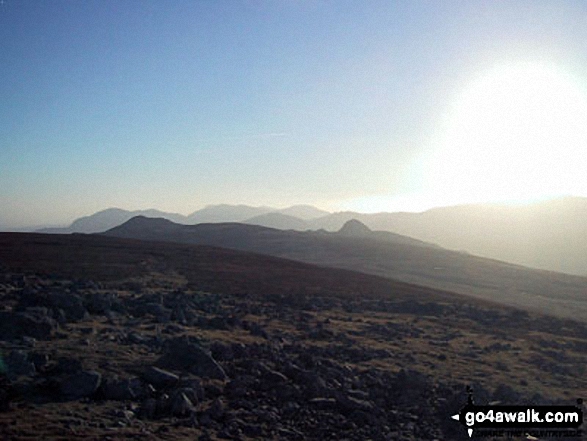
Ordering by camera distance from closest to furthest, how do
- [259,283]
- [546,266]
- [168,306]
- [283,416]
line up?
1. [283,416]
2. [168,306]
3. [259,283]
4. [546,266]

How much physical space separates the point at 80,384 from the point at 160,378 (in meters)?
2.17

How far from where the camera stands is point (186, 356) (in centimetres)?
1636

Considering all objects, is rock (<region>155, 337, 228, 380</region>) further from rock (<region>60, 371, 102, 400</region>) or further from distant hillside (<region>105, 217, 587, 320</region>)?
distant hillside (<region>105, 217, 587, 320</region>)

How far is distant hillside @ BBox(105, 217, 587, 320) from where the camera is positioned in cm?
6869

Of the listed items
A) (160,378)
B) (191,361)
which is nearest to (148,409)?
(160,378)

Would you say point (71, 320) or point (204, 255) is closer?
point (71, 320)

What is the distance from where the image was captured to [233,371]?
16.7m

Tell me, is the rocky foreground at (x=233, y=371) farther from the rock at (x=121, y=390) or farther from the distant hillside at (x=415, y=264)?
the distant hillside at (x=415, y=264)

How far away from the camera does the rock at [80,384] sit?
13086 millimetres

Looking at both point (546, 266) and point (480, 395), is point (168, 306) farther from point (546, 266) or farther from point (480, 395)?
point (546, 266)

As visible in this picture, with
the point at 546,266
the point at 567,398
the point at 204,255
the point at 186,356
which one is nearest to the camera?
the point at 186,356

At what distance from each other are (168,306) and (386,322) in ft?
44.5

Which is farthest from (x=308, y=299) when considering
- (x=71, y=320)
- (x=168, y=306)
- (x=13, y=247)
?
(x=13, y=247)

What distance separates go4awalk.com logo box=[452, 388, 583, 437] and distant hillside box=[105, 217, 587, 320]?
144 feet
